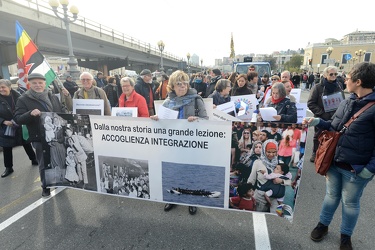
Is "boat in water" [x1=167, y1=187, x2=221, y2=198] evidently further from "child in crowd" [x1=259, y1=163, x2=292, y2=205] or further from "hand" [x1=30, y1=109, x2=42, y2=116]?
"hand" [x1=30, y1=109, x2=42, y2=116]

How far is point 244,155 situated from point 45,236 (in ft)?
8.17

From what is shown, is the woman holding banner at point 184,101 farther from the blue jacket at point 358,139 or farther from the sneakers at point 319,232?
the blue jacket at point 358,139

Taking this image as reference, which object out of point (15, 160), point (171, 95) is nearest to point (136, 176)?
point (171, 95)

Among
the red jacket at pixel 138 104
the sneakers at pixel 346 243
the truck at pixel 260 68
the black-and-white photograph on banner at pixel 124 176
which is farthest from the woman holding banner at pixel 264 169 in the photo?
the truck at pixel 260 68

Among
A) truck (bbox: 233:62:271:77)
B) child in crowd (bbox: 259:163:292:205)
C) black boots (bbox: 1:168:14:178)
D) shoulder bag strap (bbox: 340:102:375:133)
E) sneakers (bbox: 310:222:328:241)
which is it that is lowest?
black boots (bbox: 1:168:14:178)

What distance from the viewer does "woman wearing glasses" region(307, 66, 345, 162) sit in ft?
14.2

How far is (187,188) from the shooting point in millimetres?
2770

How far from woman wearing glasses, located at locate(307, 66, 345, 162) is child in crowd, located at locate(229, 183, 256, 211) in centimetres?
252

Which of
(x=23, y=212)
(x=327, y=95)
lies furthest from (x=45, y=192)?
(x=327, y=95)

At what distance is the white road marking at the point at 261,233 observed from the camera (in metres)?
2.42

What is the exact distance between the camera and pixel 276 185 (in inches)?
97.3

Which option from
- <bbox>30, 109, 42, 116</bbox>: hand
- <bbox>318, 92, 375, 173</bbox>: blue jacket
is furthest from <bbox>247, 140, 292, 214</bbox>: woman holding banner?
<bbox>30, 109, 42, 116</bbox>: hand

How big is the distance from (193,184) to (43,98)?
2.65 meters

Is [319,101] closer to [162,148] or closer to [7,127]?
[162,148]
